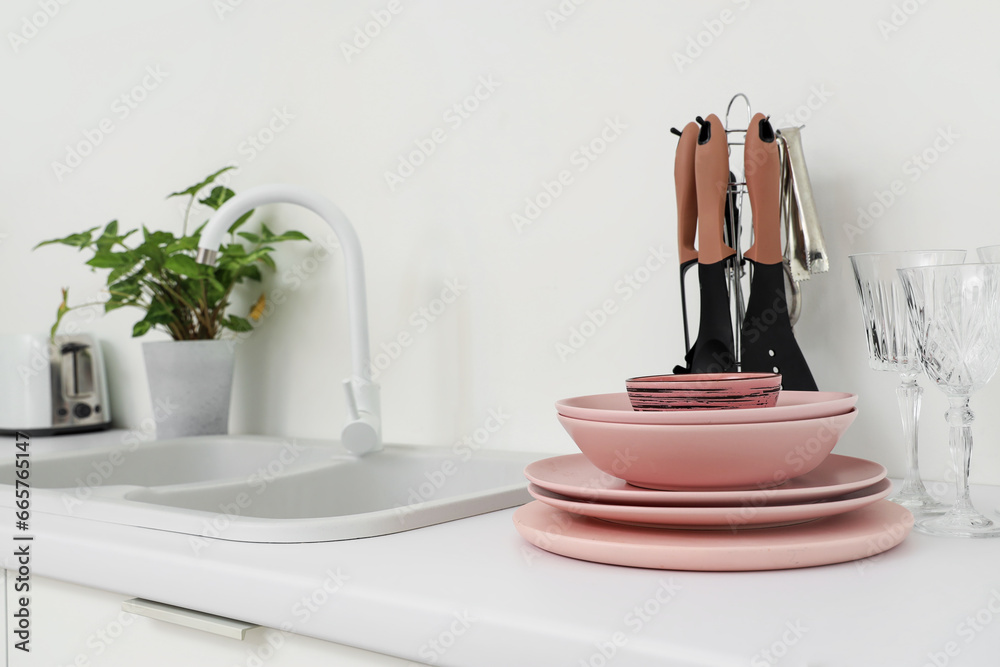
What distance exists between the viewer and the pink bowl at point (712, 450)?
62 centimetres

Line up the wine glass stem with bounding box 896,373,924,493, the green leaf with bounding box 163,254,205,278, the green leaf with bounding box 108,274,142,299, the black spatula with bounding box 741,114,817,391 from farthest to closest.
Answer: the green leaf with bounding box 108,274,142,299 → the green leaf with bounding box 163,254,205,278 → the black spatula with bounding box 741,114,817,391 → the wine glass stem with bounding box 896,373,924,493

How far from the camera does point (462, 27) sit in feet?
4.18

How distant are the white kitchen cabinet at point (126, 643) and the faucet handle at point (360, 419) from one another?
0.47 meters

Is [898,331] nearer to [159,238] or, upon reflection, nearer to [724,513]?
[724,513]

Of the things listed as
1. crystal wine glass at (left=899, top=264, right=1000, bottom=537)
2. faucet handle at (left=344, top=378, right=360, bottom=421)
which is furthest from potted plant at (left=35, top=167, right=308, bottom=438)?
crystal wine glass at (left=899, top=264, right=1000, bottom=537)

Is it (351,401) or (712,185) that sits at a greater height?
(712,185)

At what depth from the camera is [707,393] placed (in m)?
0.66

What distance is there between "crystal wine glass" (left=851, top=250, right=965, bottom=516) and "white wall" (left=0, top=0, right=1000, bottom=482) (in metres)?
0.13

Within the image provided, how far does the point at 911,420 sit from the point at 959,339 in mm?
131

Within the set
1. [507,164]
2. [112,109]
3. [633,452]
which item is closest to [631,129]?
[507,164]

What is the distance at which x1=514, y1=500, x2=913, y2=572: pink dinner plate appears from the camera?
59 cm

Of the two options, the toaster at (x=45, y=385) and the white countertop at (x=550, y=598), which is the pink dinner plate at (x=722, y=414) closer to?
the white countertop at (x=550, y=598)

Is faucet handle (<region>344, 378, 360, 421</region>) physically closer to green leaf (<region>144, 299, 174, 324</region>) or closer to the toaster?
green leaf (<region>144, 299, 174, 324</region>)

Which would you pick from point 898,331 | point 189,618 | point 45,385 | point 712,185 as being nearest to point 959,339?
point 898,331
